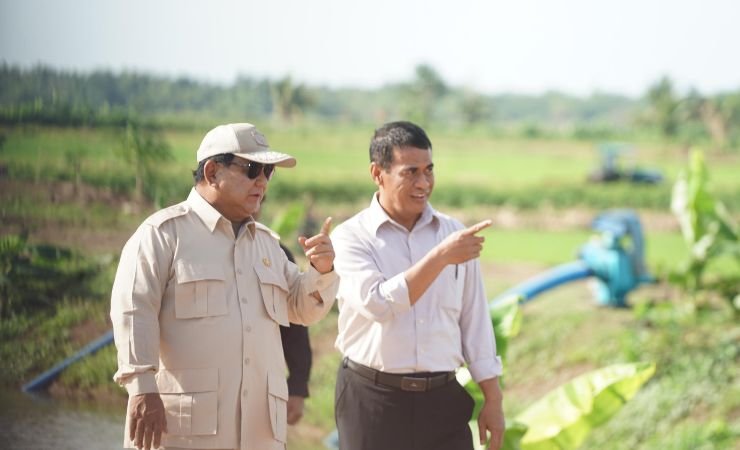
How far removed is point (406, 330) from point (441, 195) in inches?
250

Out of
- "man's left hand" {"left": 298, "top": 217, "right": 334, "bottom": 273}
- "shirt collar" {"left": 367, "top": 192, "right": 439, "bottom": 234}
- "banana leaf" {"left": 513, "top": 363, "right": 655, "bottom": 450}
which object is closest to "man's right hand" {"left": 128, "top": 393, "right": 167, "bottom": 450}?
"man's left hand" {"left": 298, "top": 217, "right": 334, "bottom": 273}

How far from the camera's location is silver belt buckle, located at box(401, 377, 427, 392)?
2941mm

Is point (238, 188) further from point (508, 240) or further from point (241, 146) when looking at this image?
point (508, 240)

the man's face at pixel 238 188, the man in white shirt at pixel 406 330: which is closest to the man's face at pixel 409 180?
the man in white shirt at pixel 406 330

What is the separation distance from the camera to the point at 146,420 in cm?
232

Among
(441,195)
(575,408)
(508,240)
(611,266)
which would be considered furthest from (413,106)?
(575,408)

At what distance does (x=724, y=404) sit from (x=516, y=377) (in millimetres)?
1410

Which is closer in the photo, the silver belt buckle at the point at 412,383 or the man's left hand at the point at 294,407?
the silver belt buckle at the point at 412,383

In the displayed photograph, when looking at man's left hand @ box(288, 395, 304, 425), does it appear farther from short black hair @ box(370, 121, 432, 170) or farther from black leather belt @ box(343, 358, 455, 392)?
short black hair @ box(370, 121, 432, 170)

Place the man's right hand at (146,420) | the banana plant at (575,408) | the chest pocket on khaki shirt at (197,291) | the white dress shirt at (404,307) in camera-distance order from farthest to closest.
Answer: the banana plant at (575,408) → the white dress shirt at (404,307) → the chest pocket on khaki shirt at (197,291) → the man's right hand at (146,420)

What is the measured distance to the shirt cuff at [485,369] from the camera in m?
3.02

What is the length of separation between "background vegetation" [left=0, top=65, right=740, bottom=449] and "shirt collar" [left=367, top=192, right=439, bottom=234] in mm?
2097

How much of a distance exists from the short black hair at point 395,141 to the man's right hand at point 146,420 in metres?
1.05

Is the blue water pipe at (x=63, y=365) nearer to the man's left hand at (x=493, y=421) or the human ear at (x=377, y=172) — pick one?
the human ear at (x=377, y=172)
